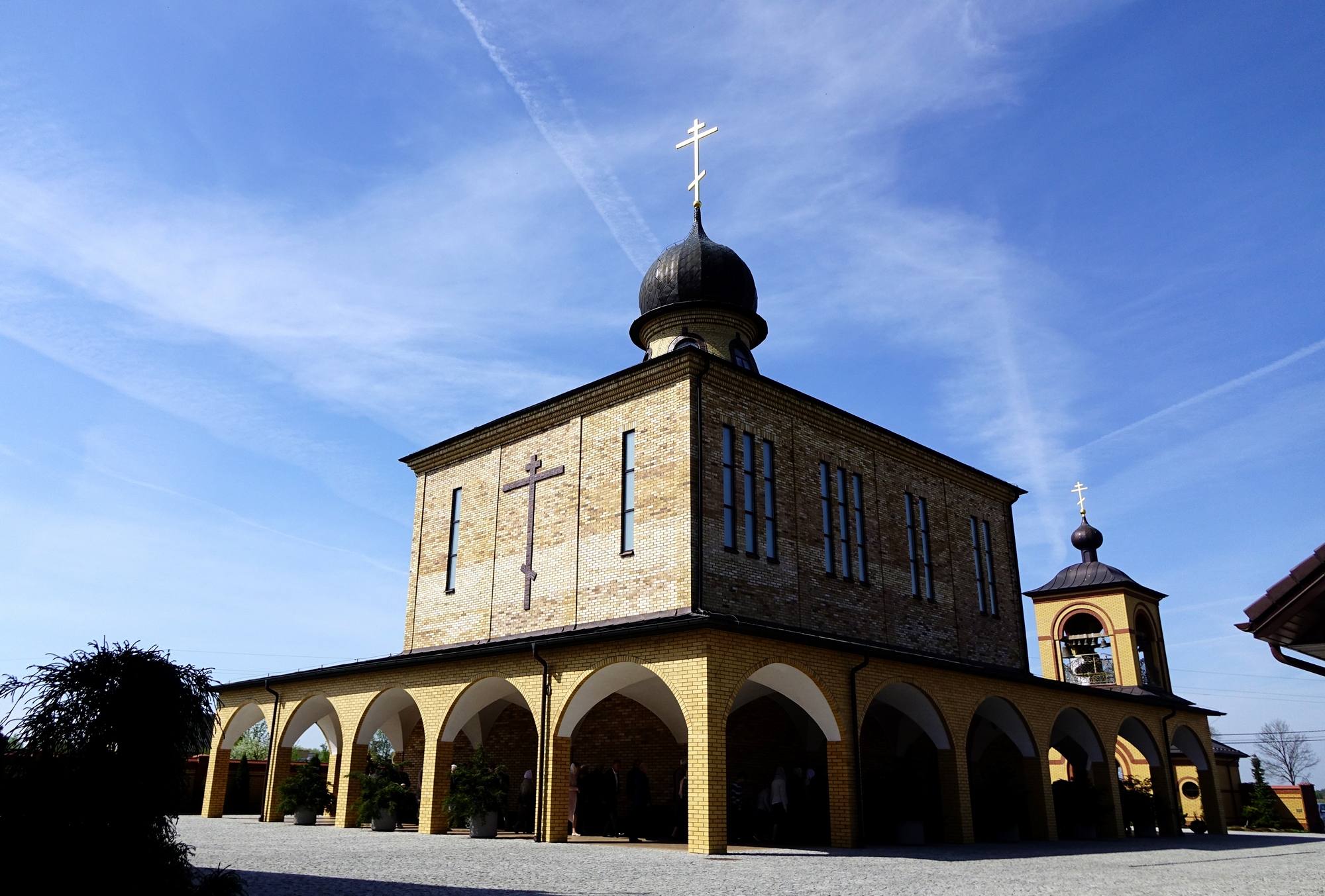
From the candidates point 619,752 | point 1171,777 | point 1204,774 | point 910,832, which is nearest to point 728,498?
point 619,752

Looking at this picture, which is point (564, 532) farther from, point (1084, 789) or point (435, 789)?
point (1084, 789)

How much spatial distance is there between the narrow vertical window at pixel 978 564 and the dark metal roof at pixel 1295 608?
50.4 feet

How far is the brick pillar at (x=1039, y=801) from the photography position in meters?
18.3

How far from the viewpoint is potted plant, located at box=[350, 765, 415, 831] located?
17547 mm

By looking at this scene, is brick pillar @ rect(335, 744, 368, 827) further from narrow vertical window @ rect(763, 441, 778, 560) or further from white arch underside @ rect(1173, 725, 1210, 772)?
white arch underside @ rect(1173, 725, 1210, 772)

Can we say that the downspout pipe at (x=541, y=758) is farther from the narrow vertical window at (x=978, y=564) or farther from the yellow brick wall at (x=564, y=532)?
the narrow vertical window at (x=978, y=564)

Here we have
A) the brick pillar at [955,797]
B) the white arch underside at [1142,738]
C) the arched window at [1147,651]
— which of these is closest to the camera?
the brick pillar at [955,797]

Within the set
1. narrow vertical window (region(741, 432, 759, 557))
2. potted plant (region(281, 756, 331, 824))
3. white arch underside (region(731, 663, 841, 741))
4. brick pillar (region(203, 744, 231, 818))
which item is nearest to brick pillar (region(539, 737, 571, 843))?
white arch underside (region(731, 663, 841, 741))

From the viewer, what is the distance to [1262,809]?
31062mm

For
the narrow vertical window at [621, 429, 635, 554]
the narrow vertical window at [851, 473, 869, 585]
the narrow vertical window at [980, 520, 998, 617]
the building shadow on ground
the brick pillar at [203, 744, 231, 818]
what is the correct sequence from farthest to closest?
1. the narrow vertical window at [980, 520, 998, 617]
2. the brick pillar at [203, 744, 231, 818]
3. the narrow vertical window at [851, 473, 869, 585]
4. the narrow vertical window at [621, 429, 635, 554]
5. the building shadow on ground

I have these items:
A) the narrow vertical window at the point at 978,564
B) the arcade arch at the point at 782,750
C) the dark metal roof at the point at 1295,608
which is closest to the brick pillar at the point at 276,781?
the arcade arch at the point at 782,750

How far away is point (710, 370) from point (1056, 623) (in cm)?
1659

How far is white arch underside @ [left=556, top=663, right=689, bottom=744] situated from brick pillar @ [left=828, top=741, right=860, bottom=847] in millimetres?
2269

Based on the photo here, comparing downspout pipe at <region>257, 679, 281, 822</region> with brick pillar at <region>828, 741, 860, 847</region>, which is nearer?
brick pillar at <region>828, 741, 860, 847</region>
